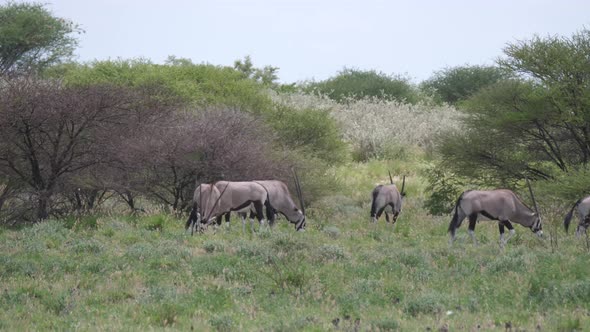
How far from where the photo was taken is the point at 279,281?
1154cm

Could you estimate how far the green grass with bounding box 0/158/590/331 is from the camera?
31.3 ft

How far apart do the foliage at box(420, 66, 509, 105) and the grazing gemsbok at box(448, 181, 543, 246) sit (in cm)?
5146

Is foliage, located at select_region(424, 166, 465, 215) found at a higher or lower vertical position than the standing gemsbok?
lower

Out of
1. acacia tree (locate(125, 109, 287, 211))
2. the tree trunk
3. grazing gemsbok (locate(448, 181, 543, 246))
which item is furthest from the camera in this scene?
acacia tree (locate(125, 109, 287, 211))

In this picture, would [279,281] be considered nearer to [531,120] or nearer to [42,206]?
[42,206]

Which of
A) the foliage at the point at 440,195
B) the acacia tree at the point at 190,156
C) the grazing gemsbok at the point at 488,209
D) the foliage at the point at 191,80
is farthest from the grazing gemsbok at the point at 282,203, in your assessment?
the foliage at the point at 191,80

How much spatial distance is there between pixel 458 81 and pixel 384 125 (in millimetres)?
Result: 26429

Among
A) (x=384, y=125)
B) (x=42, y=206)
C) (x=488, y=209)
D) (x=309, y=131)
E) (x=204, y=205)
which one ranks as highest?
(x=309, y=131)

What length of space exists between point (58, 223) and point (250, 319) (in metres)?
8.91

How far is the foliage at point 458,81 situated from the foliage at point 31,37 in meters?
34.1

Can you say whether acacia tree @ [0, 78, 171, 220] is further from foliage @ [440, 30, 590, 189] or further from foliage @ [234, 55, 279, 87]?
foliage @ [234, 55, 279, 87]

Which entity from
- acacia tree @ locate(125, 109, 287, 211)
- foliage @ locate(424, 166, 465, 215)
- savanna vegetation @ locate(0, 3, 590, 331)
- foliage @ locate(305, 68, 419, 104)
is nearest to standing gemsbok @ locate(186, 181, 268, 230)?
savanna vegetation @ locate(0, 3, 590, 331)

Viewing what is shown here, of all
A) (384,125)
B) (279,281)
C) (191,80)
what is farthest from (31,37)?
(279,281)

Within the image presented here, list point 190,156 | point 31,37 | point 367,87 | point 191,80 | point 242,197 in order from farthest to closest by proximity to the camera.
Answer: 1. point 367,87
2. point 31,37
3. point 191,80
4. point 190,156
5. point 242,197
